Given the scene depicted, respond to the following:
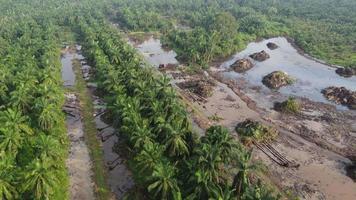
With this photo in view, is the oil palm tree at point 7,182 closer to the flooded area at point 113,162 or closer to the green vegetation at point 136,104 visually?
the green vegetation at point 136,104

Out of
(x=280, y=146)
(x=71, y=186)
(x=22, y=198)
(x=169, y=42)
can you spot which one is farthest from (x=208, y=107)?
(x=169, y=42)

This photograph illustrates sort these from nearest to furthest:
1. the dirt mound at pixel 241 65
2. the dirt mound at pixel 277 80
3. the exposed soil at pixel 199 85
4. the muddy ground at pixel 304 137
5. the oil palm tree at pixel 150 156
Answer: the oil palm tree at pixel 150 156, the muddy ground at pixel 304 137, the exposed soil at pixel 199 85, the dirt mound at pixel 277 80, the dirt mound at pixel 241 65

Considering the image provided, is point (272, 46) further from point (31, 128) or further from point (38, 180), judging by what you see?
point (38, 180)

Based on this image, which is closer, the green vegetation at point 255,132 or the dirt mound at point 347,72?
the green vegetation at point 255,132

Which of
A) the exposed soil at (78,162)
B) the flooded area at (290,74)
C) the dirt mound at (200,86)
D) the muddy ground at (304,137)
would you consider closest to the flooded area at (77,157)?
the exposed soil at (78,162)

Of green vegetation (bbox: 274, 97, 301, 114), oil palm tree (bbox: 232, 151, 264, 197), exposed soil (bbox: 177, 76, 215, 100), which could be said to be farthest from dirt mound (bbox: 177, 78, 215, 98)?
oil palm tree (bbox: 232, 151, 264, 197)

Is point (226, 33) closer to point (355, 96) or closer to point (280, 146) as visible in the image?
point (355, 96)

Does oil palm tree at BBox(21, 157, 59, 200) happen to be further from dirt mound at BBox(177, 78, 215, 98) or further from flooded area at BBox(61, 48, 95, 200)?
dirt mound at BBox(177, 78, 215, 98)
